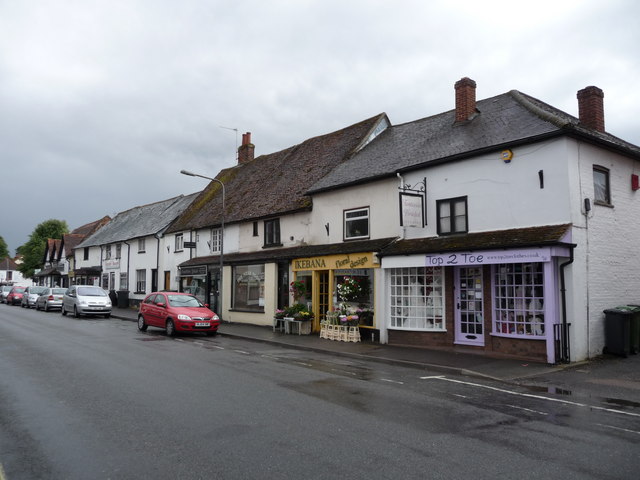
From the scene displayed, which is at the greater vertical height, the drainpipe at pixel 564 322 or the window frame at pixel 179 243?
the window frame at pixel 179 243

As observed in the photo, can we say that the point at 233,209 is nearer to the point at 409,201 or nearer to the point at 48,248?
the point at 409,201

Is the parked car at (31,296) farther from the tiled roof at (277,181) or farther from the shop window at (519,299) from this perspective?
the shop window at (519,299)

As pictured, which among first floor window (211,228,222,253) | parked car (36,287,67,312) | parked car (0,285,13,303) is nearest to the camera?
first floor window (211,228,222,253)

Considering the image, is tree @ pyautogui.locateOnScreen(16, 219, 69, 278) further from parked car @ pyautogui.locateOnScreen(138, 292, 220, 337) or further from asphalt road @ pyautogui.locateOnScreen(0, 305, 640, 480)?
asphalt road @ pyautogui.locateOnScreen(0, 305, 640, 480)

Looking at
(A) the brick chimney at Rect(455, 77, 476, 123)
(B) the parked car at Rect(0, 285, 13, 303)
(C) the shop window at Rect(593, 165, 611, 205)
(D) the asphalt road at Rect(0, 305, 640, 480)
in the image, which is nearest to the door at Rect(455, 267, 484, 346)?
(D) the asphalt road at Rect(0, 305, 640, 480)

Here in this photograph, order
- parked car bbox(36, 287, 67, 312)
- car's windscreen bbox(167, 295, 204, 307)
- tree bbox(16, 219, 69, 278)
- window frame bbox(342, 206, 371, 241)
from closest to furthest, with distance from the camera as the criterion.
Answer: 1. window frame bbox(342, 206, 371, 241)
2. car's windscreen bbox(167, 295, 204, 307)
3. parked car bbox(36, 287, 67, 312)
4. tree bbox(16, 219, 69, 278)

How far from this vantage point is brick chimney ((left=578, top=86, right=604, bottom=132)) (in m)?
15.2

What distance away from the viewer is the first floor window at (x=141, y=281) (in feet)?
108

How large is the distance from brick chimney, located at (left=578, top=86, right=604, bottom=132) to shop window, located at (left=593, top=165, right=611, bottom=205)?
100 inches

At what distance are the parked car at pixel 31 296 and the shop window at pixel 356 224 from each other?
25.1 m

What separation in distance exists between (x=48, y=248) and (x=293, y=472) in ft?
204

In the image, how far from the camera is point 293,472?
464cm

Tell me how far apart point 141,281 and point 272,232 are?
15.4 metres

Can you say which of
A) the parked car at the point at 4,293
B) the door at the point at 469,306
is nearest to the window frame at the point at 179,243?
the door at the point at 469,306
